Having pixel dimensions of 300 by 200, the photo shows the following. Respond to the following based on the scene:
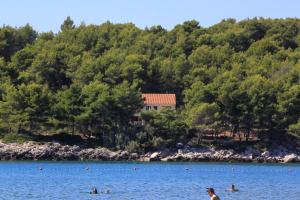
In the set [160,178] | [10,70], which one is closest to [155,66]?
[10,70]

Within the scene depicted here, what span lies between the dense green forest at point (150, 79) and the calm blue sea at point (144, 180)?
838 cm

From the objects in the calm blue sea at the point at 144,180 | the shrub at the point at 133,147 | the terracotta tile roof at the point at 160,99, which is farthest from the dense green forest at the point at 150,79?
the calm blue sea at the point at 144,180

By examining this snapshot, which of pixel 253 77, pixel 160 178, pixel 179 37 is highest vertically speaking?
pixel 179 37

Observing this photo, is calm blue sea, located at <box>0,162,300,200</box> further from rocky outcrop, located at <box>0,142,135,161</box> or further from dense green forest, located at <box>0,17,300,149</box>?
dense green forest, located at <box>0,17,300,149</box>

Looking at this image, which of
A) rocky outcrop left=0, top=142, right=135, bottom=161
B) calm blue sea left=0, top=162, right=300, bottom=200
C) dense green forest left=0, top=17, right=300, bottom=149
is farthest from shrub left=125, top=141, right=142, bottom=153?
calm blue sea left=0, top=162, right=300, bottom=200

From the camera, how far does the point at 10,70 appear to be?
94500 millimetres

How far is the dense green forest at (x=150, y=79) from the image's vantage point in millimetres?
81250

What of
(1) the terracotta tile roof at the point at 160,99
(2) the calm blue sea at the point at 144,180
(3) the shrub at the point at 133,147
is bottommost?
(2) the calm blue sea at the point at 144,180

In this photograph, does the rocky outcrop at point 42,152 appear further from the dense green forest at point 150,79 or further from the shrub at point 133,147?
the shrub at point 133,147

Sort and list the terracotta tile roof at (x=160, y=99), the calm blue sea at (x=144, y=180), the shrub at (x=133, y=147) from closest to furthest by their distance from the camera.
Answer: the calm blue sea at (x=144, y=180)
the shrub at (x=133, y=147)
the terracotta tile roof at (x=160, y=99)

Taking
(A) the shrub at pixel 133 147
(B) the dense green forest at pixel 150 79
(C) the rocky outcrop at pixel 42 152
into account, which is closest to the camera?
(C) the rocky outcrop at pixel 42 152

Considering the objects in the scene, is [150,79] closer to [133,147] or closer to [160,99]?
[160,99]

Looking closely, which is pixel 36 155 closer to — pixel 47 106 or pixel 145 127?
pixel 47 106

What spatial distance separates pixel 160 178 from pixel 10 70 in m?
43.5
